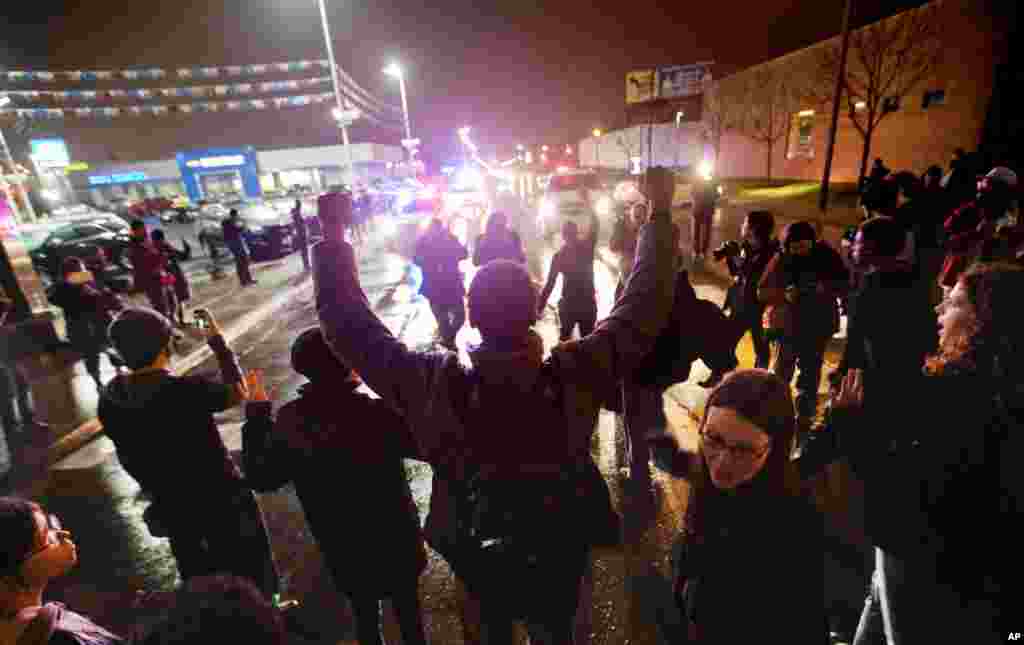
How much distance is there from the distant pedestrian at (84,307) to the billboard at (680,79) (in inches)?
2629

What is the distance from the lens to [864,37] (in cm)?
2072

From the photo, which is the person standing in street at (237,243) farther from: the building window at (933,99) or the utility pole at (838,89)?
the building window at (933,99)

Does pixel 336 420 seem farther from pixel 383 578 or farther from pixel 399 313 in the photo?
pixel 399 313

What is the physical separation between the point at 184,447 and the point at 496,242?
14.1ft

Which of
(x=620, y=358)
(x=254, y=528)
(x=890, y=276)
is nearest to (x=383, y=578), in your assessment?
(x=254, y=528)

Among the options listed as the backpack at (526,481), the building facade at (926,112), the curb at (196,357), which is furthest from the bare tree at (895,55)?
the backpack at (526,481)

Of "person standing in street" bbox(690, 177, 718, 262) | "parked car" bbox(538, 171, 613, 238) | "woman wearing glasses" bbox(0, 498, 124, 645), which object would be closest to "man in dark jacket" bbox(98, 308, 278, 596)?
"woman wearing glasses" bbox(0, 498, 124, 645)

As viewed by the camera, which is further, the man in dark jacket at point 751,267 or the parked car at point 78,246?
the parked car at point 78,246

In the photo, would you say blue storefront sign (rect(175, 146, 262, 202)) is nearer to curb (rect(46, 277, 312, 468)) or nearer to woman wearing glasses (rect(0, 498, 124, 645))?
curb (rect(46, 277, 312, 468))

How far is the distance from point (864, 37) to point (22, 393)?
2862 centimetres

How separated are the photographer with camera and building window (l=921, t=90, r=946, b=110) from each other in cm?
2169

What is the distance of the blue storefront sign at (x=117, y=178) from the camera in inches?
2355

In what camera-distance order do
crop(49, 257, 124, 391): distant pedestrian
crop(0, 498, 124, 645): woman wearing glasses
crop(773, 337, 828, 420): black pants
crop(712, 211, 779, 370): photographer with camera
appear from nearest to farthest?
crop(0, 498, 124, 645): woman wearing glasses < crop(773, 337, 828, 420): black pants < crop(712, 211, 779, 370): photographer with camera < crop(49, 257, 124, 391): distant pedestrian

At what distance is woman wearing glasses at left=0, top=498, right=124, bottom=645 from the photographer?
1.43 meters
